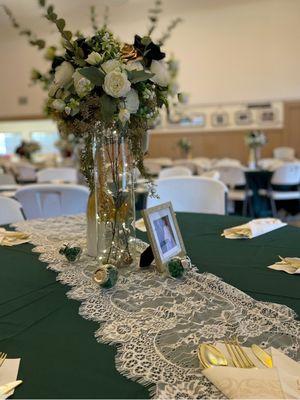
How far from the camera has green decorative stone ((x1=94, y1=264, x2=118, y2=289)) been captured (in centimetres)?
102

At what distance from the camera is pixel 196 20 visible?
9734 millimetres

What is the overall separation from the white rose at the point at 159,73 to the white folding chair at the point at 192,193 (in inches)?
47.4

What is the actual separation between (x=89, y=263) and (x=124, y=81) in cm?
58

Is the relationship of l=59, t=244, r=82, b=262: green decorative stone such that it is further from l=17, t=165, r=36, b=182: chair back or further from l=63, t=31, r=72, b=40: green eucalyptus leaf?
l=17, t=165, r=36, b=182: chair back

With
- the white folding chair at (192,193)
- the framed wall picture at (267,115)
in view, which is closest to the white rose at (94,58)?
the white folding chair at (192,193)

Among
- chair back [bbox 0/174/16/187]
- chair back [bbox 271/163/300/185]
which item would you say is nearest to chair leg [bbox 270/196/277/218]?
chair back [bbox 271/163/300/185]

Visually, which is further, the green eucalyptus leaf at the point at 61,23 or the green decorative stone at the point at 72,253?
the green decorative stone at the point at 72,253

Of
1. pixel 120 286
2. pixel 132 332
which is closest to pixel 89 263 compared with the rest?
pixel 120 286

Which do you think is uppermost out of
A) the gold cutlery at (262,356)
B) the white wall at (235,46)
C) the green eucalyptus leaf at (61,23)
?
the white wall at (235,46)

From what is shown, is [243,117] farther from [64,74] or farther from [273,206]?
[64,74]

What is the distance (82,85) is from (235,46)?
369 inches

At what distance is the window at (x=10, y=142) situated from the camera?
42.9 feet

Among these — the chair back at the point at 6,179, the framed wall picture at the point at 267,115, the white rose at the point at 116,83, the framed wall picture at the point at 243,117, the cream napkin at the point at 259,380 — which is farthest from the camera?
the framed wall picture at the point at 243,117

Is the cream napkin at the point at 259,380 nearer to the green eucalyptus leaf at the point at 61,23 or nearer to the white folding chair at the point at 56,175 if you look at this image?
the green eucalyptus leaf at the point at 61,23
